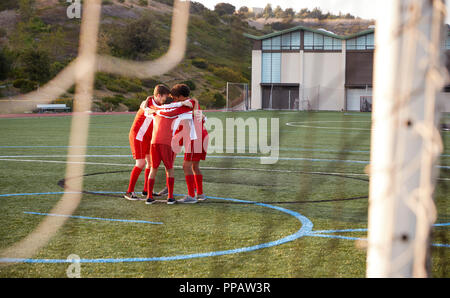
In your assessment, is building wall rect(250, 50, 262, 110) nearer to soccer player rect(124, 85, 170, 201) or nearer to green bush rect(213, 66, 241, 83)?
green bush rect(213, 66, 241, 83)

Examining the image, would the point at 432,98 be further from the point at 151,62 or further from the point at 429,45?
the point at 151,62

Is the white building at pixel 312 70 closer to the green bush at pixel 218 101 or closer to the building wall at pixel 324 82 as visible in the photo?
the building wall at pixel 324 82

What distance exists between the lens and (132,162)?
39.1 ft

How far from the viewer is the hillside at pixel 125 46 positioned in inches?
2026

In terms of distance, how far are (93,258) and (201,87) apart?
6815 cm

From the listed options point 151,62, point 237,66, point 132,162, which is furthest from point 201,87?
point 132,162

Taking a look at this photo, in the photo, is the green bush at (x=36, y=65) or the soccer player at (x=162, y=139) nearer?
the soccer player at (x=162, y=139)

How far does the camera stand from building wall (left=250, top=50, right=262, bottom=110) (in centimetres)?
5853

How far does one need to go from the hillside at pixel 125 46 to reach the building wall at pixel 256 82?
3.49 metres

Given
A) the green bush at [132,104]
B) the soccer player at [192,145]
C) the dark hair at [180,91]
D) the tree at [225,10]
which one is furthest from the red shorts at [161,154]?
the tree at [225,10]

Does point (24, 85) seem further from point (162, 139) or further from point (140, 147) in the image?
point (162, 139)

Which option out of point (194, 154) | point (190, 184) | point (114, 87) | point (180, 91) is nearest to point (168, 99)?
point (180, 91)

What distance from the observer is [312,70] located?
190ft
